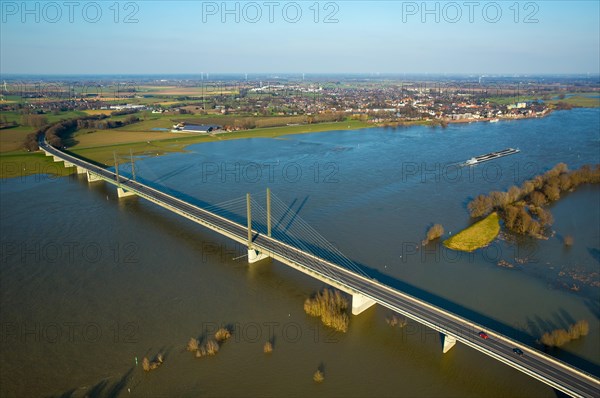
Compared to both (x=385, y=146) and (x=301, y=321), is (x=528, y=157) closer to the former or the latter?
(x=385, y=146)

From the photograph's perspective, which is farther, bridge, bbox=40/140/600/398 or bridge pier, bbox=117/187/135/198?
bridge pier, bbox=117/187/135/198

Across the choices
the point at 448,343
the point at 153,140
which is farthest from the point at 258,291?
the point at 153,140

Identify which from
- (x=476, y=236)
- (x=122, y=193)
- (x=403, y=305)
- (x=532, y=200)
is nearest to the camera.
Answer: (x=403, y=305)

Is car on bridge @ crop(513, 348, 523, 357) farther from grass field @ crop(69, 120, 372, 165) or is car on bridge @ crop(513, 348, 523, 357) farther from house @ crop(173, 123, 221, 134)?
house @ crop(173, 123, 221, 134)

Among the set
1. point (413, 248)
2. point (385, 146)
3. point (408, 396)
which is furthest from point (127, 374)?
point (385, 146)

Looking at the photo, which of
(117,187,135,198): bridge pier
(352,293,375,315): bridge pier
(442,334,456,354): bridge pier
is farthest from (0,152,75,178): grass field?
(442,334,456,354): bridge pier

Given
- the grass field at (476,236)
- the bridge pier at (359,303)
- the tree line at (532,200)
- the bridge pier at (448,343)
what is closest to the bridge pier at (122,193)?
the bridge pier at (359,303)

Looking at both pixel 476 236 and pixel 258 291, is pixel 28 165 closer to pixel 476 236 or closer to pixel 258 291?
pixel 258 291
